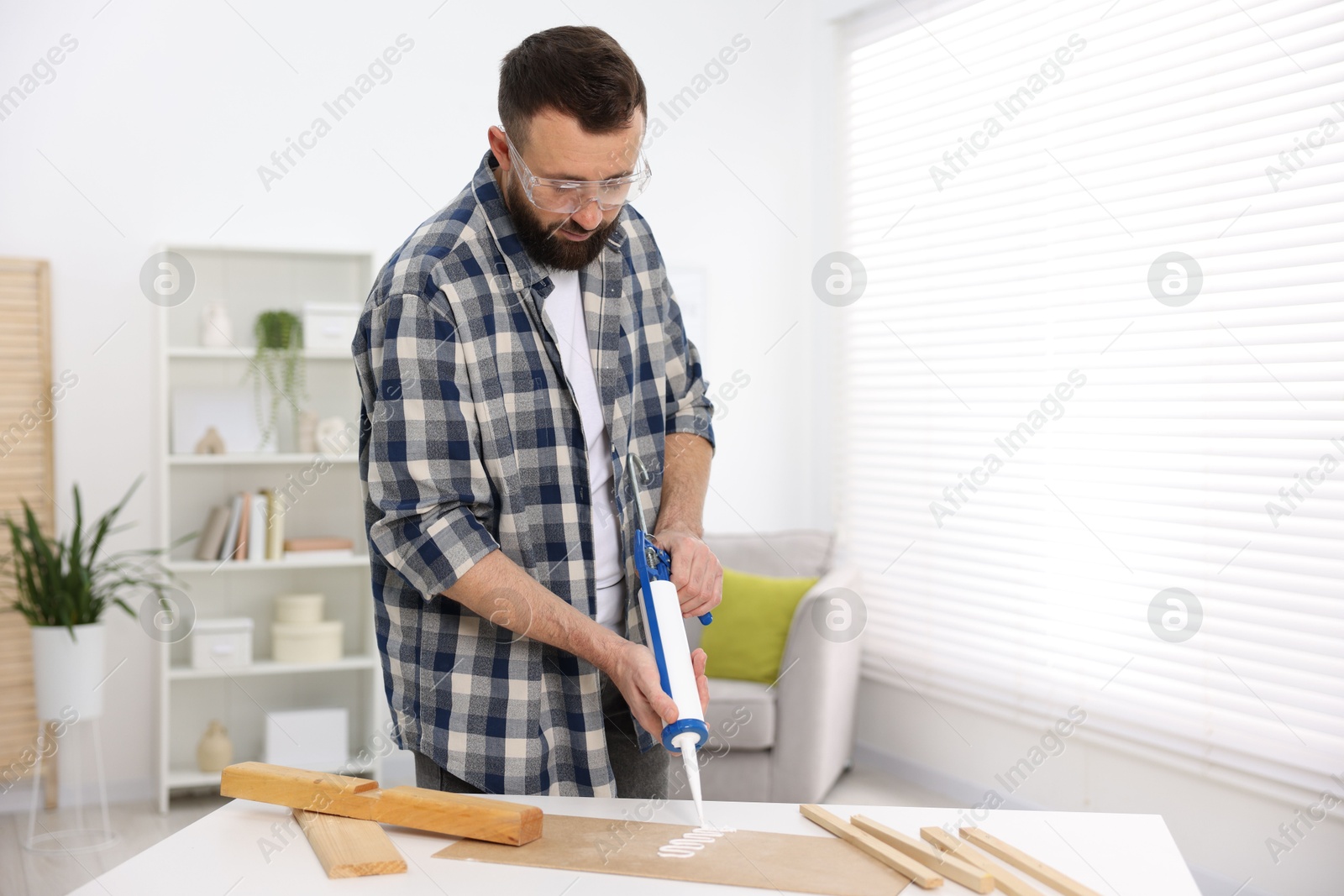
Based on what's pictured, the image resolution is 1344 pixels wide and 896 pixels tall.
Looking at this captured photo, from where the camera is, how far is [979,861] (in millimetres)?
1066

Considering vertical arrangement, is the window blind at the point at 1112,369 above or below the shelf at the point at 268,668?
above

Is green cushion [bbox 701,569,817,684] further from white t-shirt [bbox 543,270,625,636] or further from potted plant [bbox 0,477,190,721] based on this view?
white t-shirt [bbox 543,270,625,636]

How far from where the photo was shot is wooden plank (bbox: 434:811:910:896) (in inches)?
40.5

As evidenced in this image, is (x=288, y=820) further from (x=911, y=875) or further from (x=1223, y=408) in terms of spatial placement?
(x=1223, y=408)

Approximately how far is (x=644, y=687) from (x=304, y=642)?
2.81 meters

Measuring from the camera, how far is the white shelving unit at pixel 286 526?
362cm

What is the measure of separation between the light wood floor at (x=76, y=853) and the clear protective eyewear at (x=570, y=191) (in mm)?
2141

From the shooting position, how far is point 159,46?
3.62 m

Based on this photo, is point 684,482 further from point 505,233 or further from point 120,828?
point 120,828

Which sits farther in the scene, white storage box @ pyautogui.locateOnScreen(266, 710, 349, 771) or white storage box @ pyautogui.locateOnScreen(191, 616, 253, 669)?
white storage box @ pyautogui.locateOnScreen(266, 710, 349, 771)

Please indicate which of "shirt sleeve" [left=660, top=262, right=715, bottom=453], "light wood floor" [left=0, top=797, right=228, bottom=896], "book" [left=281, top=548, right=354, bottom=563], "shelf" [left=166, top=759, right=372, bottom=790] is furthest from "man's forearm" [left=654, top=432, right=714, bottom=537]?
"shelf" [left=166, top=759, right=372, bottom=790]

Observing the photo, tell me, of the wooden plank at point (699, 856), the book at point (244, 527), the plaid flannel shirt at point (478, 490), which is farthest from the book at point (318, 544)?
the wooden plank at point (699, 856)

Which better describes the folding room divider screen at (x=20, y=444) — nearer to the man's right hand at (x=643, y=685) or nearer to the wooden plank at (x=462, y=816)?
the wooden plank at (x=462, y=816)

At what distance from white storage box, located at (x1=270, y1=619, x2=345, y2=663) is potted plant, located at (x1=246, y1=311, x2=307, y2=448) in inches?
26.5
